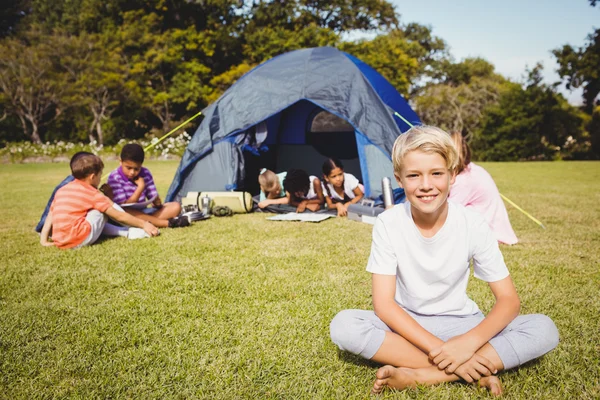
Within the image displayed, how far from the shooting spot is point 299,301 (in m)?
2.41

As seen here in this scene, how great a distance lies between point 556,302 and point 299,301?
140 cm

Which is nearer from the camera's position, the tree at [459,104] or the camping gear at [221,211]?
the camping gear at [221,211]

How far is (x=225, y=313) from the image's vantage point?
7.44 ft

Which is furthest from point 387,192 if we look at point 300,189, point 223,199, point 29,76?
point 29,76

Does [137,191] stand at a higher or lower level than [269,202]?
higher

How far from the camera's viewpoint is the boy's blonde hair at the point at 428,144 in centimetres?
157

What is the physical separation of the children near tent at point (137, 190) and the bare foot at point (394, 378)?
3.41 meters

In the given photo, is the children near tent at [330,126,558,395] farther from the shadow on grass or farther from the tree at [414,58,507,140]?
the tree at [414,58,507,140]

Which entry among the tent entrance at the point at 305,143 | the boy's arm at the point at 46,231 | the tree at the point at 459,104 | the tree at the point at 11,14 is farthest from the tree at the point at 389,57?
the tree at the point at 11,14

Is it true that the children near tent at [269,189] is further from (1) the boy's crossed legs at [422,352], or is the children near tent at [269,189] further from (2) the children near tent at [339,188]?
(1) the boy's crossed legs at [422,352]

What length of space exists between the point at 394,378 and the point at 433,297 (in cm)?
34

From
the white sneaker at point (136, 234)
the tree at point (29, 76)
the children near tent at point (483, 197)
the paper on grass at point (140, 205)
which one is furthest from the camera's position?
Answer: the tree at point (29, 76)

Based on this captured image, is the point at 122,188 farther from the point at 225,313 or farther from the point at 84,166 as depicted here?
the point at 225,313

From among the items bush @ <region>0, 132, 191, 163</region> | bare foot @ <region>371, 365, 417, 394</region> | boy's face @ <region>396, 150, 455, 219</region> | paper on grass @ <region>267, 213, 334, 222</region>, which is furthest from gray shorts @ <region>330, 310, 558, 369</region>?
bush @ <region>0, 132, 191, 163</region>
